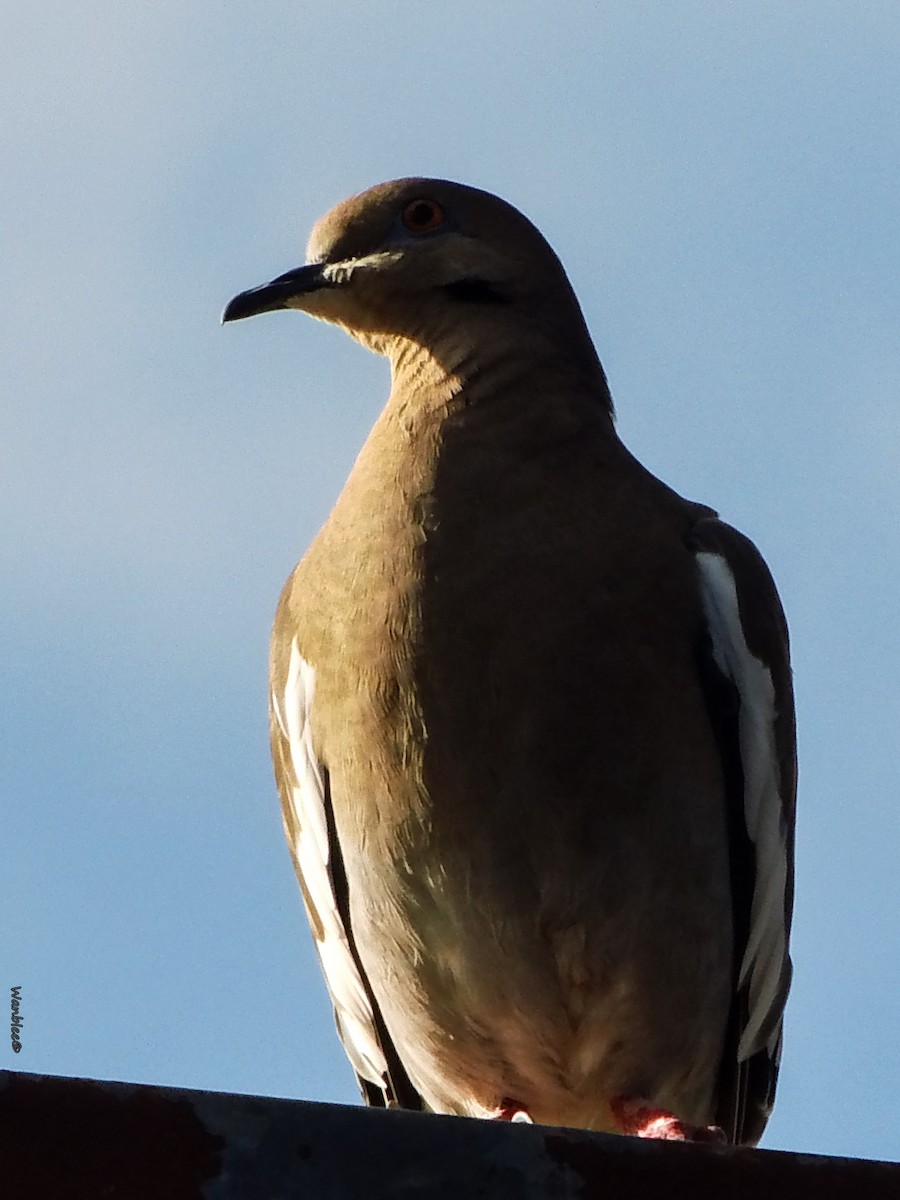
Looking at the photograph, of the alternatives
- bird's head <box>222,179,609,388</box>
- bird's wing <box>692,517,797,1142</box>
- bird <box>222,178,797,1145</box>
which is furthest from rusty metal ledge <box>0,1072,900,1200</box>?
bird's head <box>222,179,609,388</box>

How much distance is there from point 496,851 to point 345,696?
0.50 m

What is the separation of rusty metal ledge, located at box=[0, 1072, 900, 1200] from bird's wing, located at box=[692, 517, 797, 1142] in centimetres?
242

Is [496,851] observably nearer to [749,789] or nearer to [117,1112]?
[749,789]

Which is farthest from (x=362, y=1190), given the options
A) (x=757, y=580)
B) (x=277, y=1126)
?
(x=757, y=580)

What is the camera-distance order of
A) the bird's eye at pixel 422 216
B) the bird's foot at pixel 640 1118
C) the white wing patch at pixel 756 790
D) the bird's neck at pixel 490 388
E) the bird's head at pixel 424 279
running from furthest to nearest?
the bird's eye at pixel 422 216 → the bird's head at pixel 424 279 → the bird's neck at pixel 490 388 → the white wing patch at pixel 756 790 → the bird's foot at pixel 640 1118

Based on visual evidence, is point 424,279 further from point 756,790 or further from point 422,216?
point 756,790

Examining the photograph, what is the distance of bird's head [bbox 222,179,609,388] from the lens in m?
5.29

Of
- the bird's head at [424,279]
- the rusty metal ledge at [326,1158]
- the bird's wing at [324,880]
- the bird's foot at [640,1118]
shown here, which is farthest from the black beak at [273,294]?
the rusty metal ledge at [326,1158]

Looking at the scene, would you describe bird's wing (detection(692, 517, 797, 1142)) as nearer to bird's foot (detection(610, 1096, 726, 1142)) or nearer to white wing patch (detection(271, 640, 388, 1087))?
bird's foot (detection(610, 1096, 726, 1142))

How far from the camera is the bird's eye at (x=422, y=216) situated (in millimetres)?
5395

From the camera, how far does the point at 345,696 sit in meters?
4.60

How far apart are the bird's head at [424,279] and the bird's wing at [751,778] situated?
2.66ft

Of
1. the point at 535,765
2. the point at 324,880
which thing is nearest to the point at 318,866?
the point at 324,880

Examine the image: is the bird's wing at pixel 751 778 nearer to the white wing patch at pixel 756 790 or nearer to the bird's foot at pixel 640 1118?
the white wing patch at pixel 756 790
